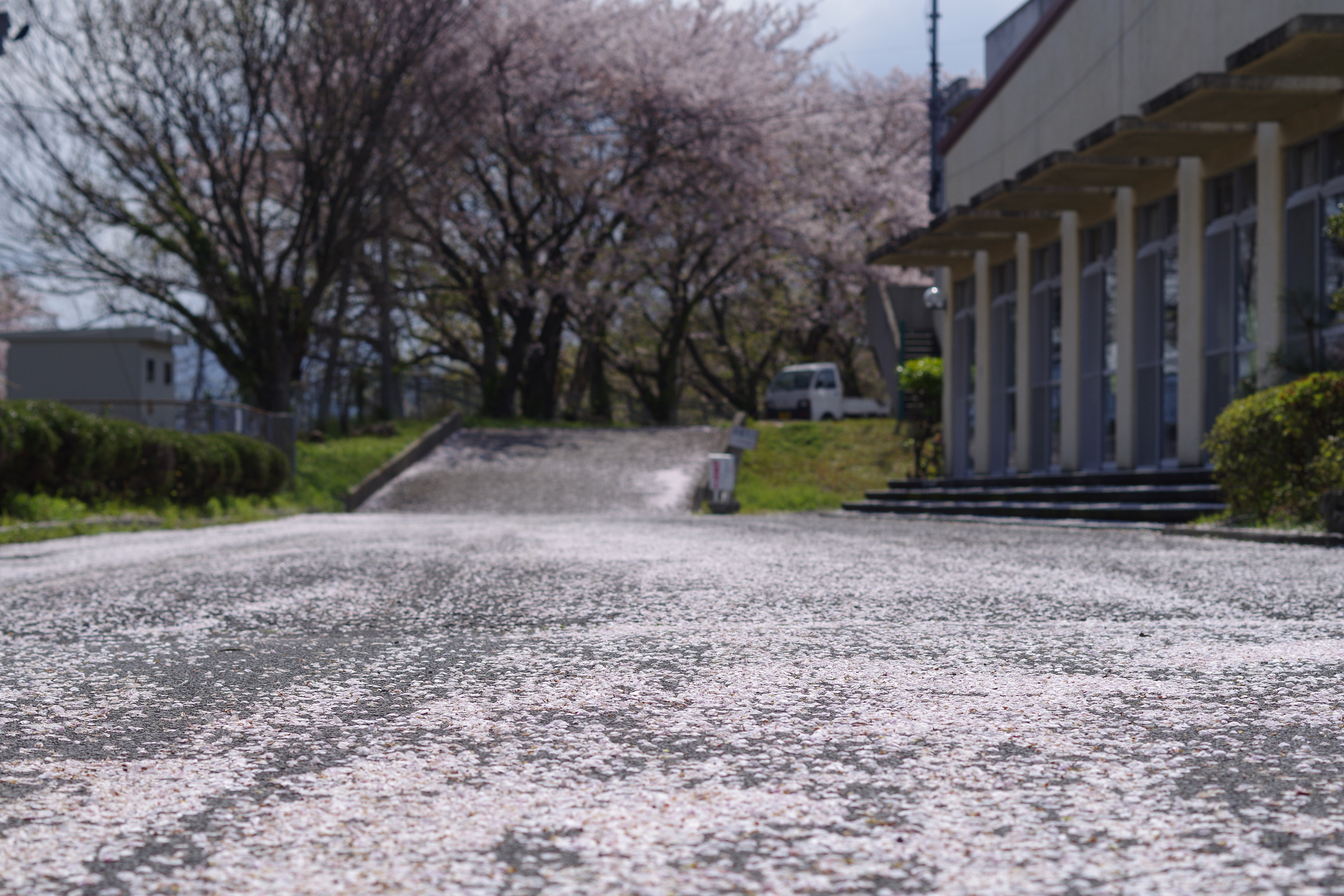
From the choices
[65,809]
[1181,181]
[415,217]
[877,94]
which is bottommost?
[65,809]

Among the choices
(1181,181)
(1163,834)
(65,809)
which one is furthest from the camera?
(1181,181)

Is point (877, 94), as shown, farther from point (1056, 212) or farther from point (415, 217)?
point (1056, 212)

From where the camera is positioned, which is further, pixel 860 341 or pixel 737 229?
pixel 860 341

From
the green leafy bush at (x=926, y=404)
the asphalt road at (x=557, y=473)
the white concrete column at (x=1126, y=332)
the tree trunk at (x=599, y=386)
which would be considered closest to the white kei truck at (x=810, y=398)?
the tree trunk at (x=599, y=386)

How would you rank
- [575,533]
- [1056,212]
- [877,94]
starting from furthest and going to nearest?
[877,94] < [1056,212] < [575,533]

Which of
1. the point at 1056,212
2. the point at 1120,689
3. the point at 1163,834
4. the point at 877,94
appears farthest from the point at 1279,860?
the point at 877,94

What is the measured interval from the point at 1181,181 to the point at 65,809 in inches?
637

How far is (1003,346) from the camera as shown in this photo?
77.4 feet

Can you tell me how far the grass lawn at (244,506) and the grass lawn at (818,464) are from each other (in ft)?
24.1

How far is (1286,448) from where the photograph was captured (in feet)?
38.1

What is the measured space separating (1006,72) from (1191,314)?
9148 millimetres

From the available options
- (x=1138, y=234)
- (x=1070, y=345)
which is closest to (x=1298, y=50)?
(x=1138, y=234)

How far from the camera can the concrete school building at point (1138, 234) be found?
1391 centimetres

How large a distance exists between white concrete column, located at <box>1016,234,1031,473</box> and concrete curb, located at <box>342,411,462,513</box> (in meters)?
11.4
